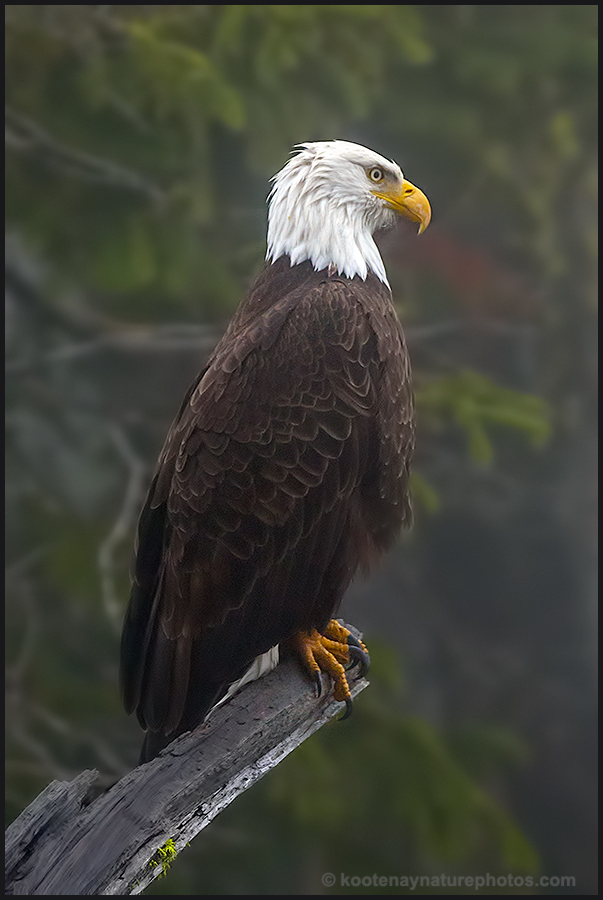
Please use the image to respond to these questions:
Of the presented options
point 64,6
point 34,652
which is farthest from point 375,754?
point 64,6

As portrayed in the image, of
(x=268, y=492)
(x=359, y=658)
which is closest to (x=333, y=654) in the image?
(x=359, y=658)

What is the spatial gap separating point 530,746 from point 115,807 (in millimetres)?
3246

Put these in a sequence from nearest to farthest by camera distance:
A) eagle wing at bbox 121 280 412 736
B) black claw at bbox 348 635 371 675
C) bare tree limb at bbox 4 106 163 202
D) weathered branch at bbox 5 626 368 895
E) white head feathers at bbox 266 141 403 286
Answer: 1. weathered branch at bbox 5 626 368 895
2. eagle wing at bbox 121 280 412 736
3. white head feathers at bbox 266 141 403 286
4. black claw at bbox 348 635 371 675
5. bare tree limb at bbox 4 106 163 202

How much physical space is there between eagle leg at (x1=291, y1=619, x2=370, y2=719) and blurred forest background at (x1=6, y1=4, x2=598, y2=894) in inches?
14.2

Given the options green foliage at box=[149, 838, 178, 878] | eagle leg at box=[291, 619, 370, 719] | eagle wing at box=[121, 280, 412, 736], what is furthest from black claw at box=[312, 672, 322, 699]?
green foliage at box=[149, 838, 178, 878]

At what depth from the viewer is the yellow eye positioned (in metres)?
1.98

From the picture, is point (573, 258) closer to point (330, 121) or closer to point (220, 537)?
point (330, 121)

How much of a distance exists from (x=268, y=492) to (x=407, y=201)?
0.70 meters

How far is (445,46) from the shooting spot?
4.02m

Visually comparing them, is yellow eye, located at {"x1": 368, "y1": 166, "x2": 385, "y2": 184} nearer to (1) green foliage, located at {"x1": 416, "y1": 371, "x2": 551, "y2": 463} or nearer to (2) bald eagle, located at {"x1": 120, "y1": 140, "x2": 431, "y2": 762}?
(2) bald eagle, located at {"x1": 120, "y1": 140, "x2": 431, "y2": 762}

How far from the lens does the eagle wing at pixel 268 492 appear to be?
5.89 ft

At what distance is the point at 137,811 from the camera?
5.41ft

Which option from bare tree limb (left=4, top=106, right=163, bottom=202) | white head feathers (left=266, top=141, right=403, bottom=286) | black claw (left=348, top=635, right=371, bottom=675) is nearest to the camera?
white head feathers (left=266, top=141, right=403, bottom=286)

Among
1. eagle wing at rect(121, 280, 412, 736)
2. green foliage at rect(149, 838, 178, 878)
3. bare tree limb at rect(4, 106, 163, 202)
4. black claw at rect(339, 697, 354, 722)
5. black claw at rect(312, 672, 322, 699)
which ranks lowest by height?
green foliage at rect(149, 838, 178, 878)
